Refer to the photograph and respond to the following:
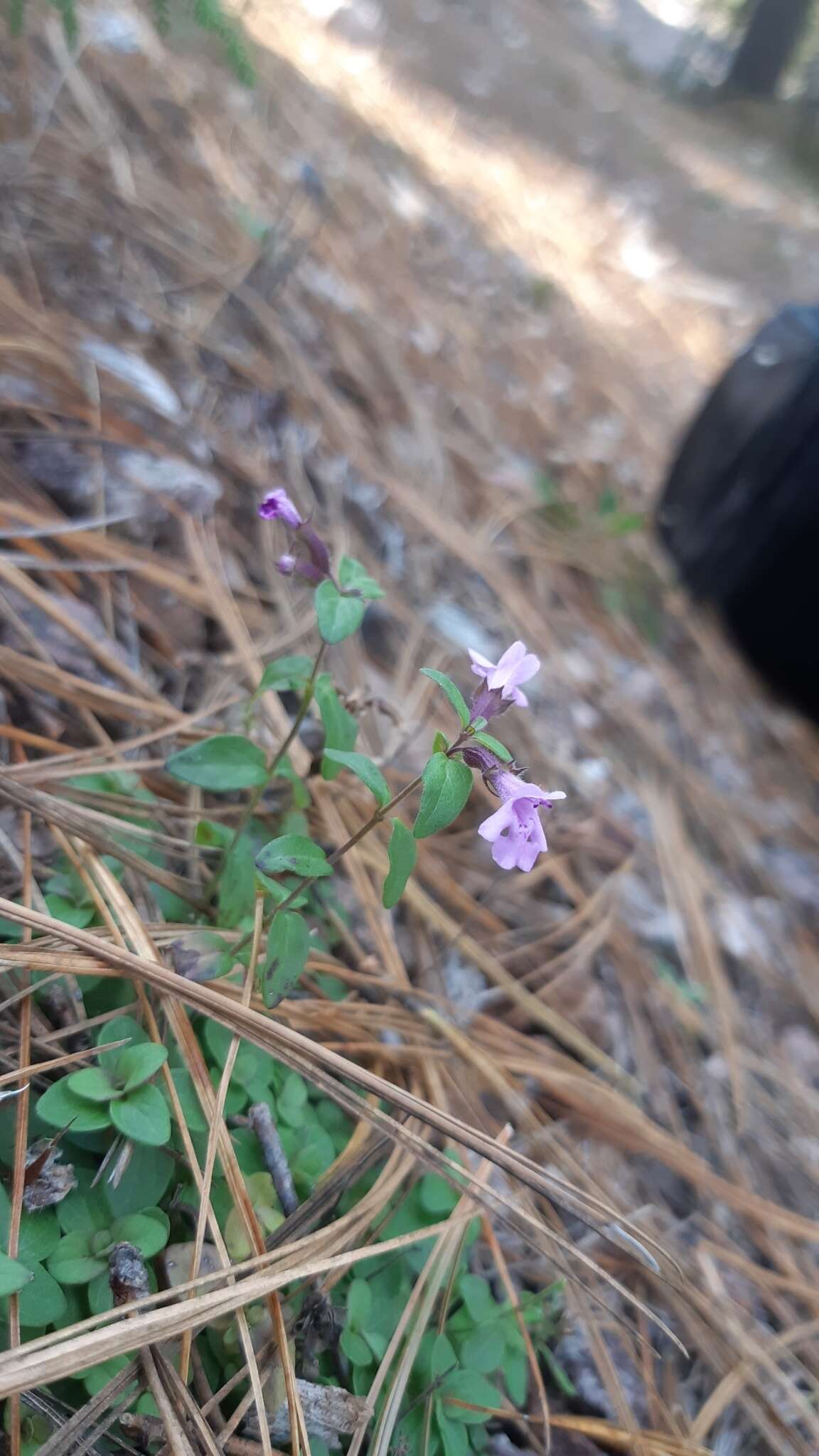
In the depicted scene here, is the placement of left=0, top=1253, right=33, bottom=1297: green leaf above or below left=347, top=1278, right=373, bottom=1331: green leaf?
above

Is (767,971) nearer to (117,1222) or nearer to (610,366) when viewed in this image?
(117,1222)

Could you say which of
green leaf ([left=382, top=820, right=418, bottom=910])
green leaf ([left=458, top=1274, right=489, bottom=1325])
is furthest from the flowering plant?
green leaf ([left=458, top=1274, right=489, bottom=1325])

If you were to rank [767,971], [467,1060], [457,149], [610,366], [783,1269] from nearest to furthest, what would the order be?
1. [467,1060]
2. [783,1269]
3. [767,971]
4. [610,366]
5. [457,149]

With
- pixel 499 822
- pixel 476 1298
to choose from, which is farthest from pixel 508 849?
pixel 476 1298

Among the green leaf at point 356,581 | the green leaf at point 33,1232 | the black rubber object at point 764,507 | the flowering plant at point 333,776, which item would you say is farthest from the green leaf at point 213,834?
the black rubber object at point 764,507

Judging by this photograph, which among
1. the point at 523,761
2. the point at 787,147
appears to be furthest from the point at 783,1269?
the point at 787,147

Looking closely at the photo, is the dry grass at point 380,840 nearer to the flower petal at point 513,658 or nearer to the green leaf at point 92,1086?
the green leaf at point 92,1086

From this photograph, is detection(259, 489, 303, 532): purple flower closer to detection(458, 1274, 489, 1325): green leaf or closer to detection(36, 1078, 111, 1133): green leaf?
detection(36, 1078, 111, 1133): green leaf
